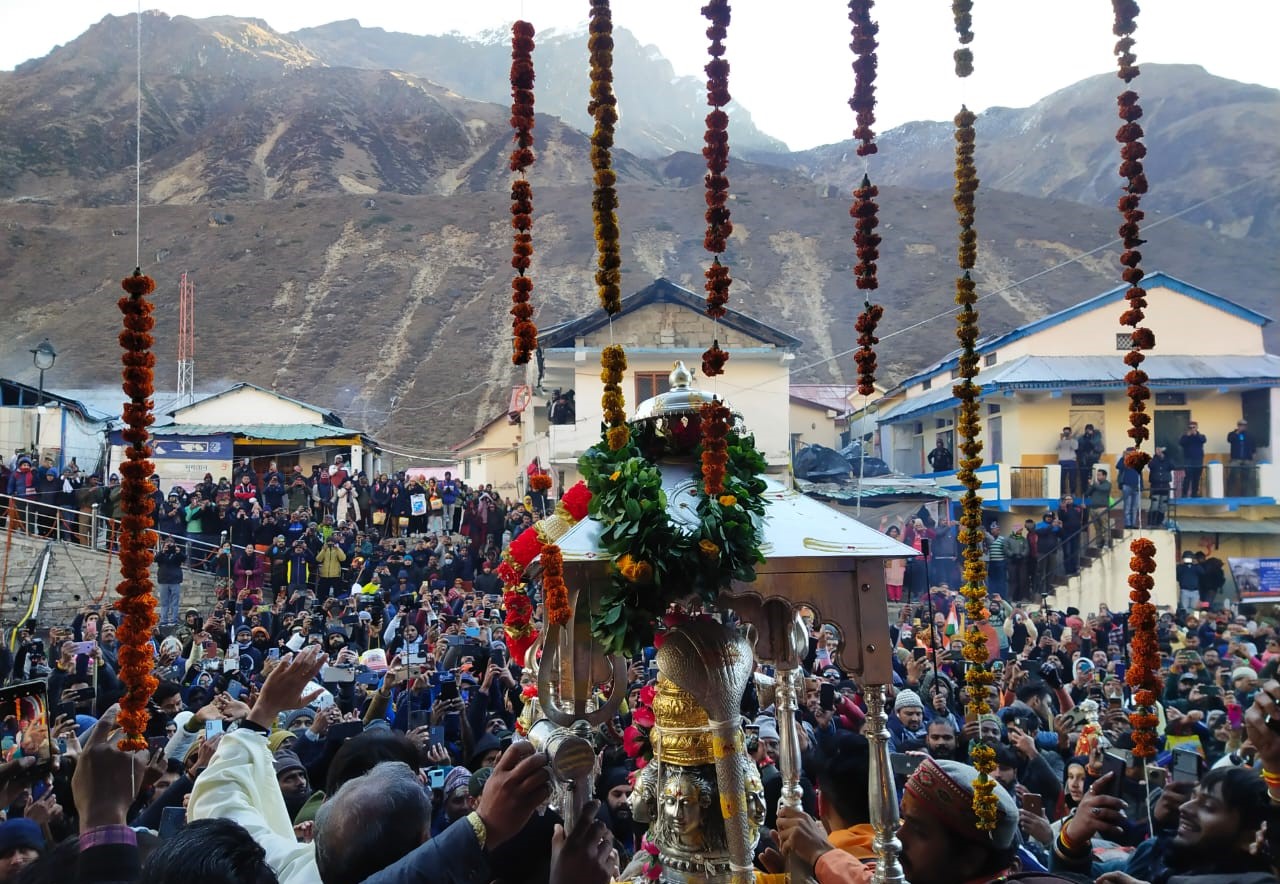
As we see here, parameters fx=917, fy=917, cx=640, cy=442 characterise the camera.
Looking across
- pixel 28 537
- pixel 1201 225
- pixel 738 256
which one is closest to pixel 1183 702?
pixel 28 537

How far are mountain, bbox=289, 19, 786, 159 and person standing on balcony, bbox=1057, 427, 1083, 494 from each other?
93.6m

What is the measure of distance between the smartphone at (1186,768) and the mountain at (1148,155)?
64764mm

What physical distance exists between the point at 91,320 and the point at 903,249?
4886cm

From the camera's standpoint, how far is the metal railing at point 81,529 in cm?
1742

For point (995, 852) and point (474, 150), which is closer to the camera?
point (995, 852)

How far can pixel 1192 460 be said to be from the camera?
62.4 ft

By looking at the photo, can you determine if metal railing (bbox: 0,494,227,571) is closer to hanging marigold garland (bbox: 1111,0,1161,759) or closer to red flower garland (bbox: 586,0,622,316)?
red flower garland (bbox: 586,0,622,316)

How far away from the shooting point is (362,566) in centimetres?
1733

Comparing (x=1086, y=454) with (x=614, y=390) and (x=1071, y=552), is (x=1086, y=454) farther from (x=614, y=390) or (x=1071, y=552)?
(x=614, y=390)

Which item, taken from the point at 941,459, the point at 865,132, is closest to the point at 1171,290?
the point at 941,459

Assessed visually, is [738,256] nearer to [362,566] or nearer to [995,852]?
[362,566]

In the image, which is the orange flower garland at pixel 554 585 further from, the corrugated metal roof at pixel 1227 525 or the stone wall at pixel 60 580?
the corrugated metal roof at pixel 1227 525

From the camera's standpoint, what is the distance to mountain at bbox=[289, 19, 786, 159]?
11481 centimetres

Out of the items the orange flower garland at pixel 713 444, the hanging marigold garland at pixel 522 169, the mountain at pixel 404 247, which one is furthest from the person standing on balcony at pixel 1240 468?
the hanging marigold garland at pixel 522 169
